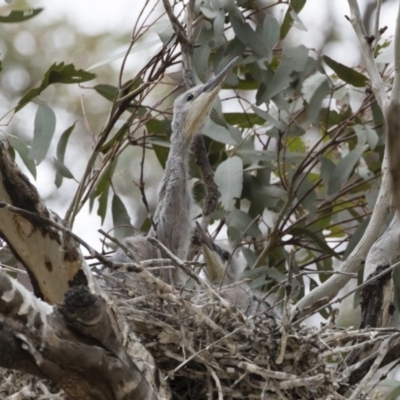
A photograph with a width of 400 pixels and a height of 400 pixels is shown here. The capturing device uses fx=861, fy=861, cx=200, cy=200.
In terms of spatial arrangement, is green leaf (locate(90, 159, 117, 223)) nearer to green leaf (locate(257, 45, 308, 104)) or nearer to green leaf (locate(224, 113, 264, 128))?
green leaf (locate(224, 113, 264, 128))

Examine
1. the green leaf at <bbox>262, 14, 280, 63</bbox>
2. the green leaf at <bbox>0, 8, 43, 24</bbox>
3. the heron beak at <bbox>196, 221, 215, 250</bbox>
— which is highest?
the green leaf at <bbox>262, 14, 280, 63</bbox>

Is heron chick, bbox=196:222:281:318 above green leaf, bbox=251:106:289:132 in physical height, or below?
below

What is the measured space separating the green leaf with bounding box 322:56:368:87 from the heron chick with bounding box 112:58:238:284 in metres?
0.38

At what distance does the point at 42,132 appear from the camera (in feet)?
8.80

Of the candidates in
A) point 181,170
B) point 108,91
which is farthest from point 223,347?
point 108,91

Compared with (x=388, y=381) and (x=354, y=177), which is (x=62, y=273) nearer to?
(x=388, y=381)

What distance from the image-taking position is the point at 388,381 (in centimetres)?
265

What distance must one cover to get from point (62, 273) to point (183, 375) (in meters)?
0.44

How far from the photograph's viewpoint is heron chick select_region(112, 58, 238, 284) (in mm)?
2660

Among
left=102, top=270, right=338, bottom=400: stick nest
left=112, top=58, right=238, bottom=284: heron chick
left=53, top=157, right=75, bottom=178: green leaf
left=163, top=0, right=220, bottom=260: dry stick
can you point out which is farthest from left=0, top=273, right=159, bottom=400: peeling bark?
left=53, top=157, right=75, bottom=178: green leaf

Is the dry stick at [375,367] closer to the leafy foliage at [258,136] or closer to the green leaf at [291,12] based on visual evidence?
the leafy foliage at [258,136]

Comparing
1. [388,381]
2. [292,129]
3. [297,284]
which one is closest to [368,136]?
[292,129]

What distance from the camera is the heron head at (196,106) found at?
8.81ft

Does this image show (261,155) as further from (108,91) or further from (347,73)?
(108,91)
